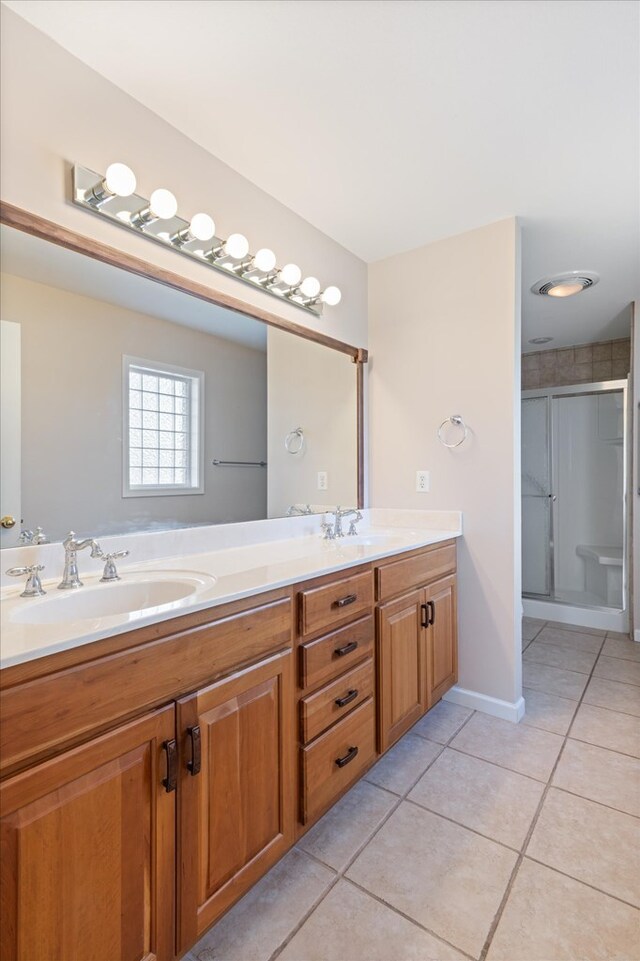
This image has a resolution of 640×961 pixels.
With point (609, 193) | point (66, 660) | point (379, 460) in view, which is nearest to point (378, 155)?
point (609, 193)

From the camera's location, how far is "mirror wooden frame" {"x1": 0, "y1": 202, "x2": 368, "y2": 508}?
1185 millimetres

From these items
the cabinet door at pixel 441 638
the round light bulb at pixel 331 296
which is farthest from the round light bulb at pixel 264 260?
the cabinet door at pixel 441 638

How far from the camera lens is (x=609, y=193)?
1.92 metres

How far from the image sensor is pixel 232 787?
109 cm

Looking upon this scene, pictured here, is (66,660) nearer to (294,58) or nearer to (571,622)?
(294,58)

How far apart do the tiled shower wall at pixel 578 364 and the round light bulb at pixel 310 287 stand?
2866 millimetres

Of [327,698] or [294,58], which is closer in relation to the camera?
[294,58]

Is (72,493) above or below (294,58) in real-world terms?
below

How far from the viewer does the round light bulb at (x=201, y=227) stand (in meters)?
1.50

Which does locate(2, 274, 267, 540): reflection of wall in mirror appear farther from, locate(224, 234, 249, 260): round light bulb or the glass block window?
locate(224, 234, 249, 260): round light bulb

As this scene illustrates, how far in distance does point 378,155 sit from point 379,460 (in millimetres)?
1381

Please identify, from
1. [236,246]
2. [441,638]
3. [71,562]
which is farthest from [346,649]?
[236,246]

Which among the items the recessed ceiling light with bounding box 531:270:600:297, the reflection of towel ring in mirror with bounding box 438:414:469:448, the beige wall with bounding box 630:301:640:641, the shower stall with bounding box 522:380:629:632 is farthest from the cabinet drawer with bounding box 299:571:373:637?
the shower stall with bounding box 522:380:629:632

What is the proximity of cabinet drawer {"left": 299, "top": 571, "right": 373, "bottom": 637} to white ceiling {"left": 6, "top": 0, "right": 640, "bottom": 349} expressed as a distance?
1526 millimetres
